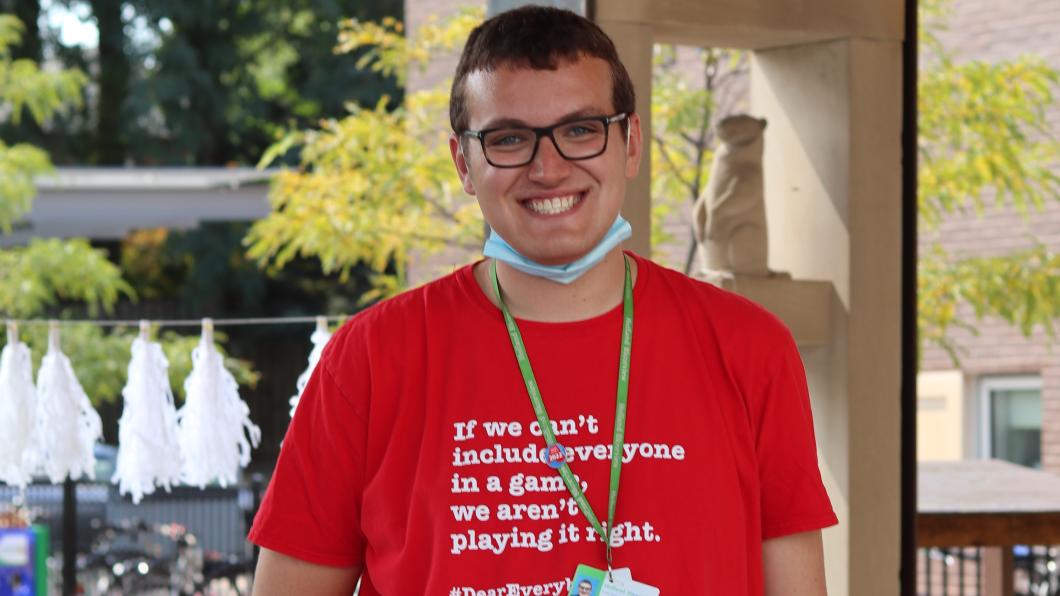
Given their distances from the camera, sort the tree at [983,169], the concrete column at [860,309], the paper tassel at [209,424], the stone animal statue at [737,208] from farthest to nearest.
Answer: the tree at [983,169], the paper tassel at [209,424], the stone animal statue at [737,208], the concrete column at [860,309]

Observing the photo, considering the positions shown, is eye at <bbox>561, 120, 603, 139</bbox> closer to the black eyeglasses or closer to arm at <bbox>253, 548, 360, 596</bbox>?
the black eyeglasses

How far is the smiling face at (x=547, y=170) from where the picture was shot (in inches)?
63.7

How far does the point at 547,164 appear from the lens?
1.61 meters

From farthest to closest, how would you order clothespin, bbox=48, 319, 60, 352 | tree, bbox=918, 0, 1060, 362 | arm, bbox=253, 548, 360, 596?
tree, bbox=918, 0, 1060, 362
clothespin, bbox=48, 319, 60, 352
arm, bbox=253, 548, 360, 596

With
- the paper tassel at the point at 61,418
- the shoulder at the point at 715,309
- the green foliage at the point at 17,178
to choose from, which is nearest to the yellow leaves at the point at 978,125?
the paper tassel at the point at 61,418

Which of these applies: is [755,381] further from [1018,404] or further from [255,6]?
[255,6]

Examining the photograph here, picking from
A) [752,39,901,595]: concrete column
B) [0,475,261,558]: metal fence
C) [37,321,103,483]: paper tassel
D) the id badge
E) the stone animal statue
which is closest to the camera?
the id badge

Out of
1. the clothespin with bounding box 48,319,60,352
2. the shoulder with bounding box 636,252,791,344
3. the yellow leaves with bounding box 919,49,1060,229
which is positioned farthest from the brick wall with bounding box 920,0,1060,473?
the shoulder with bounding box 636,252,791,344

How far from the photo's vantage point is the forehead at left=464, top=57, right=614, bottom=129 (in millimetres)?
1618

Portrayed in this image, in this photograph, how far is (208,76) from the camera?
19.6 metres

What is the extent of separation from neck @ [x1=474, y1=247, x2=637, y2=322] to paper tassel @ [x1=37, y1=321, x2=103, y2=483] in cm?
407

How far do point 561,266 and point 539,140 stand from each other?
0.15 metres

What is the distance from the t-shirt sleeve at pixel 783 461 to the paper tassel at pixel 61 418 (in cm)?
419

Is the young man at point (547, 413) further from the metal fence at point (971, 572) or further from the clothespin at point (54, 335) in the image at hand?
the metal fence at point (971, 572)
